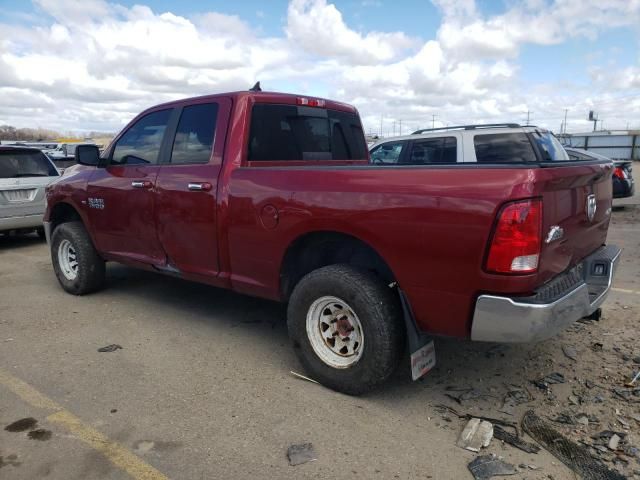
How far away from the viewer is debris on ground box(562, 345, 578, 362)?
388 centimetres

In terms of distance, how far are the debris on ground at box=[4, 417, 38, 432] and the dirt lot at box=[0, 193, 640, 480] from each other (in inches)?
0.9

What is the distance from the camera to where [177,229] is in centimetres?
430

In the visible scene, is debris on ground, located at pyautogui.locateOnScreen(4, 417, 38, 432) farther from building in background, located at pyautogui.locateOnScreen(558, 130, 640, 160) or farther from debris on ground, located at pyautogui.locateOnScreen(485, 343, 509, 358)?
building in background, located at pyautogui.locateOnScreen(558, 130, 640, 160)

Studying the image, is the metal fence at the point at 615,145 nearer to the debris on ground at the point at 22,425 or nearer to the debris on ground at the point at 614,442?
the debris on ground at the point at 614,442

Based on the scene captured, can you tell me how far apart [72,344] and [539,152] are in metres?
6.07

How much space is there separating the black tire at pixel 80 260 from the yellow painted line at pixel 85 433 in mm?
1875

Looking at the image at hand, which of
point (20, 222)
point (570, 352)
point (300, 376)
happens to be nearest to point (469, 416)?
point (300, 376)

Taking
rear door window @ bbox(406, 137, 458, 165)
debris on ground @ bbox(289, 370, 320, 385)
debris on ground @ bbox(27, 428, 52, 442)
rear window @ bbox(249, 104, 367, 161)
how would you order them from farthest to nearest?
rear door window @ bbox(406, 137, 458, 165), rear window @ bbox(249, 104, 367, 161), debris on ground @ bbox(289, 370, 320, 385), debris on ground @ bbox(27, 428, 52, 442)

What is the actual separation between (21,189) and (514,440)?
822 cm

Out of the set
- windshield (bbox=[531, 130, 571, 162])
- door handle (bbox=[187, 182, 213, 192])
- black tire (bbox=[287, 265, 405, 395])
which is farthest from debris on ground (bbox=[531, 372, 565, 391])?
windshield (bbox=[531, 130, 571, 162])

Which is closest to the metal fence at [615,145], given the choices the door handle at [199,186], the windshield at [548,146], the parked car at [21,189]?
the windshield at [548,146]

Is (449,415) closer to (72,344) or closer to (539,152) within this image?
(72,344)

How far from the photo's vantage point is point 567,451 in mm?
2773

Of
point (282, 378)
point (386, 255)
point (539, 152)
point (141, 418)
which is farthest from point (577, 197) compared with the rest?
point (539, 152)
